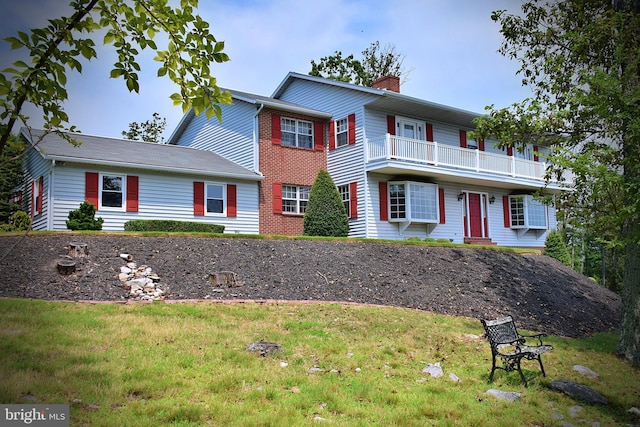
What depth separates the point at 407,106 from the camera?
21000mm

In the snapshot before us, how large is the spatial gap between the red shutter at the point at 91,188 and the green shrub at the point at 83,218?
3.46 ft

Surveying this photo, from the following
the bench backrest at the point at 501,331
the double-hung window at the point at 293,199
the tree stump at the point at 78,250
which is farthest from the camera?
the double-hung window at the point at 293,199

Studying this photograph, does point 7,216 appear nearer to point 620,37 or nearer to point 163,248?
point 163,248

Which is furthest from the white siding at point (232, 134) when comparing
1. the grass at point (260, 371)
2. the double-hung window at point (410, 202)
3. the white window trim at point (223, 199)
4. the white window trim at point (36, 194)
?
the grass at point (260, 371)

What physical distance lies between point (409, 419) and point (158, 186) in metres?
14.9

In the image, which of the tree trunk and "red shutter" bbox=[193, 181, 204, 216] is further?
"red shutter" bbox=[193, 181, 204, 216]

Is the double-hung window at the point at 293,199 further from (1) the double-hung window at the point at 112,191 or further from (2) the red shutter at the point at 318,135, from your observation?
(1) the double-hung window at the point at 112,191

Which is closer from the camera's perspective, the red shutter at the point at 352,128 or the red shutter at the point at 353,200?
the red shutter at the point at 353,200

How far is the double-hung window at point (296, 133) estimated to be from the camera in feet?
70.0

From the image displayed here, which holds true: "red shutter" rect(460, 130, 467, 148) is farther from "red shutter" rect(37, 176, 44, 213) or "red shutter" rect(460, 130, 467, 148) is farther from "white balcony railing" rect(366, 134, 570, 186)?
"red shutter" rect(37, 176, 44, 213)

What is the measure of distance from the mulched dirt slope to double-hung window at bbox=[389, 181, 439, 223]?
4487mm

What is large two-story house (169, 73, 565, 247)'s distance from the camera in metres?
20.2

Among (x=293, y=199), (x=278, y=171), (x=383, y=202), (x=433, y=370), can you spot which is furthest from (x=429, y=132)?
(x=433, y=370)

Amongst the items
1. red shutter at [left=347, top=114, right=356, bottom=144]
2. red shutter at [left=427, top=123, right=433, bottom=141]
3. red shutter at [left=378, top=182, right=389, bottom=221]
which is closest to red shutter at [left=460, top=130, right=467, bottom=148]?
red shutter at [left=427, top=123, right=433, bottom=141]
